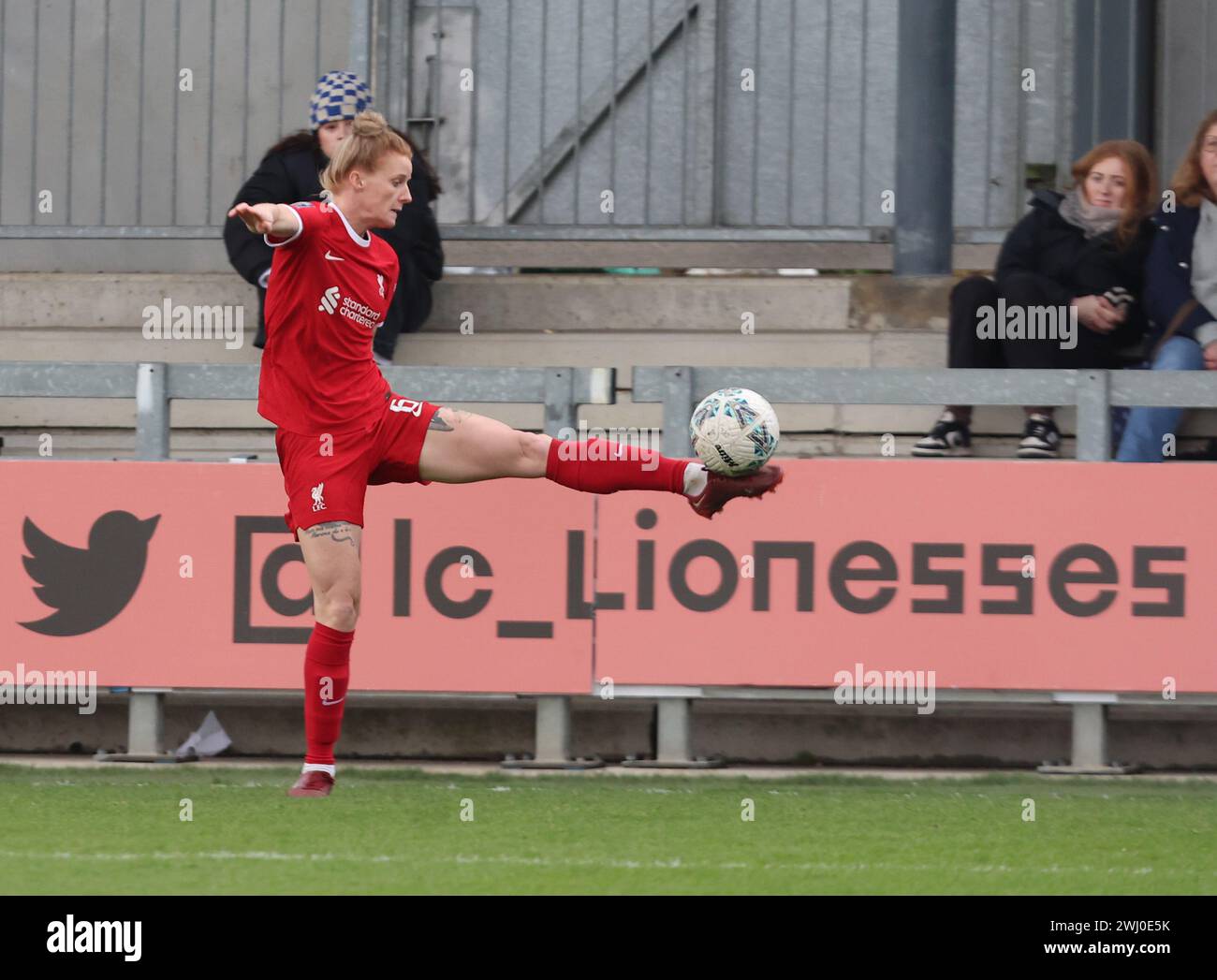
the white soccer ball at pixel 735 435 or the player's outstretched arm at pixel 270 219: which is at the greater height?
the player's outstretched arm at pixel 270 219

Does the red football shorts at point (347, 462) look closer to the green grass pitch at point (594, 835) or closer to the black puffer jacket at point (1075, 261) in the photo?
the green grass pitch at point (594, 835)

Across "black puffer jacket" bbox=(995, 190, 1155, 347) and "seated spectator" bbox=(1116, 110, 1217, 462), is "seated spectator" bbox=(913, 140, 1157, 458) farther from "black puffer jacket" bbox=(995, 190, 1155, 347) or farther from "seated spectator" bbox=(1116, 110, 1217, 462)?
"seated spectator" bbox=(1116, 110, 1217, 462)

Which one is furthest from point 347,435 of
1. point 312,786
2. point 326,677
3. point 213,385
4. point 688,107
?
point 688,107

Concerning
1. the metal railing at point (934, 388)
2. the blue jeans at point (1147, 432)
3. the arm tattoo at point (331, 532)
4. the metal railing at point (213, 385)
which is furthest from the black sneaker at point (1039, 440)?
the arm tattoo at point (331, 532)

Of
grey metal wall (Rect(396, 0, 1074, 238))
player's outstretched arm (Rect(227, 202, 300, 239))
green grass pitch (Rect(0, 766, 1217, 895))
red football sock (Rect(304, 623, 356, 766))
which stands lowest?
green grass pitch (Rect(0, 766, 1217, 895))

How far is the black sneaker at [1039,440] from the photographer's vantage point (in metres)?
8.27

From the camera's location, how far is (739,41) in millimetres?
10633

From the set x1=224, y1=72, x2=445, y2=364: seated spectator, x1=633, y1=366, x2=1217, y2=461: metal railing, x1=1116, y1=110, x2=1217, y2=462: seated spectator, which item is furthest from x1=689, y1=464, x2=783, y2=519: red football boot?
x1=224, y1=72, x2=445, y2=364: seated spectator

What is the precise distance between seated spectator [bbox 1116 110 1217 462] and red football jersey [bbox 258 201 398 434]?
11.2 ft

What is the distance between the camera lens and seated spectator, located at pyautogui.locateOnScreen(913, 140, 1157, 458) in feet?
28.0

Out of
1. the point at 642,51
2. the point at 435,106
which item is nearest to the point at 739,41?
the point at 642,51

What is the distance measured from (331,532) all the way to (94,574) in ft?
5.71

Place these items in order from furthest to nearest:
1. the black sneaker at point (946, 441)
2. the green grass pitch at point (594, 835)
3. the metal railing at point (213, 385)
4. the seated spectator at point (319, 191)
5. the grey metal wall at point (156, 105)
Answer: the grey metal wall at point (156, 105)
the seated spectator at point (319, 191)
the black sneaker at point (946, 441)
the metal railing at point (213, 385)
the green grass pitch at point (594, 835)

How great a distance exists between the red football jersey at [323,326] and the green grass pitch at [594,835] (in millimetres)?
1243
